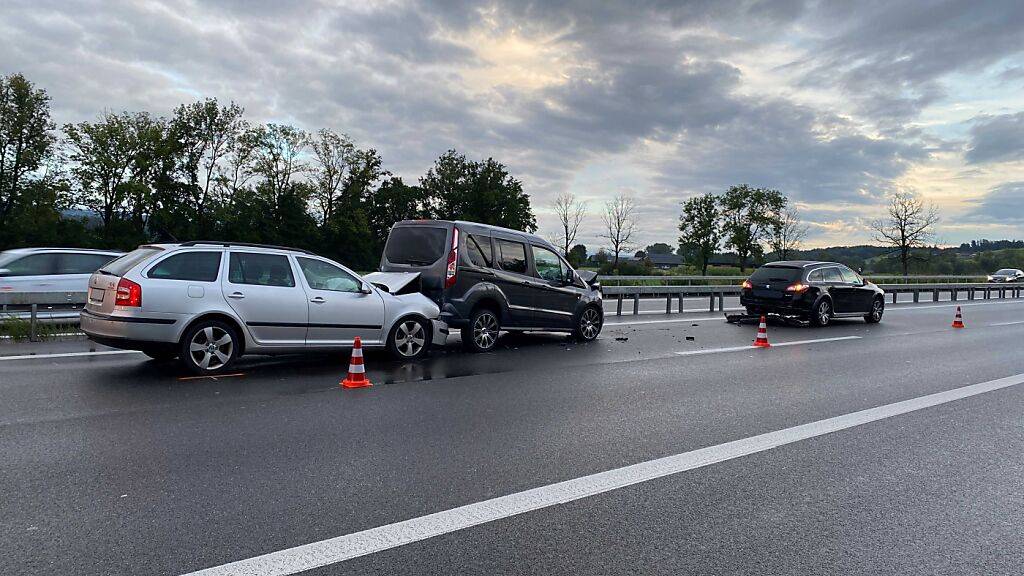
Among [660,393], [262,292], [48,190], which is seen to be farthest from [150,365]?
[48,190]

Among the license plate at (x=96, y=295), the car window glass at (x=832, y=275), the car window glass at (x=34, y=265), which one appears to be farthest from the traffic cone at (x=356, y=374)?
the car window glass at (x=832, y=275)

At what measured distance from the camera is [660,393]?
25.5ft

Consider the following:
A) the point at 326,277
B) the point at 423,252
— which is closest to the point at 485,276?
the point at 423,252

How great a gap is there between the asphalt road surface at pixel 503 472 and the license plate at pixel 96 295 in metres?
0.88

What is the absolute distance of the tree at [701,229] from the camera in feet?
277

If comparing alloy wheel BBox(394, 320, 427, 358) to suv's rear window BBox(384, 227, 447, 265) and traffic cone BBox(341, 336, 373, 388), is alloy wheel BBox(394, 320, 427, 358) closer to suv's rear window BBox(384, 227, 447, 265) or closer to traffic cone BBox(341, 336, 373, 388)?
suv's rear window BBox(384, 227, 447, 265)

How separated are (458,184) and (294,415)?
262 ft

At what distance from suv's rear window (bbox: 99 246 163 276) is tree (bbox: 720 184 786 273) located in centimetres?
8227

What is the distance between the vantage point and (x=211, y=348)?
830cm

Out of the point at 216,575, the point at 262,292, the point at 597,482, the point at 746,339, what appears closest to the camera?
the point at 216,575

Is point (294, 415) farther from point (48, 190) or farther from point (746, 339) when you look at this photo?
point (48, 190)

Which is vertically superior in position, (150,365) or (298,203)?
(298,203)

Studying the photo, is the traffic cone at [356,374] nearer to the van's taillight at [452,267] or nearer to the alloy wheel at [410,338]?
the alloy wheel at [410,338]

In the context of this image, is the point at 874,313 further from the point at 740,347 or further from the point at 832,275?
the point at 740,347
